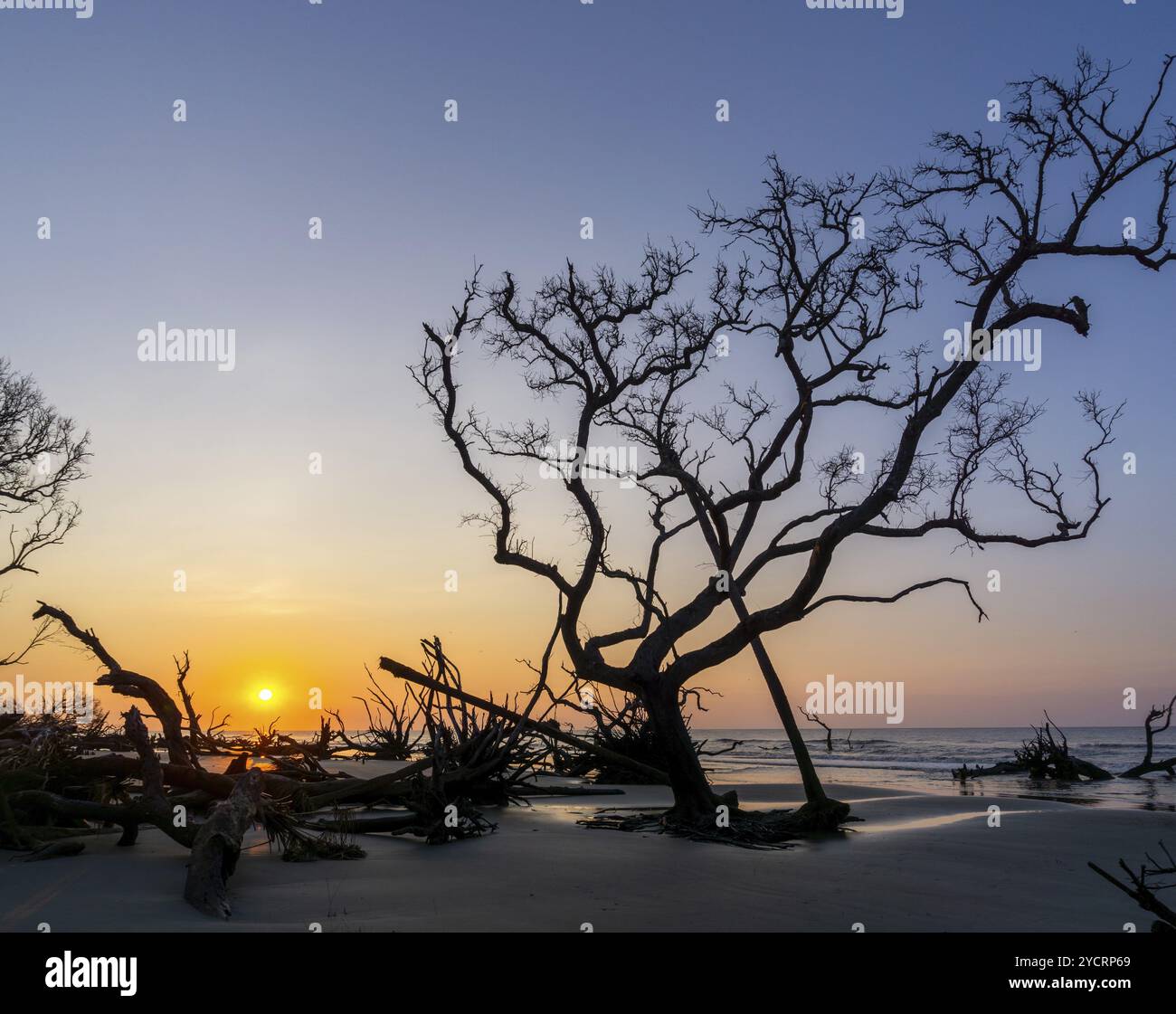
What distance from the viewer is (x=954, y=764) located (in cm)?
3056

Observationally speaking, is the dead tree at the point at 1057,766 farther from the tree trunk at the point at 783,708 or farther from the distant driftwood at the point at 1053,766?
the tree trunk at the point at 783,708

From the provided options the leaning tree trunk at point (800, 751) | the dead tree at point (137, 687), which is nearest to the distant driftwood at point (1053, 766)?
the leaning tree trunk at point (800, 751)

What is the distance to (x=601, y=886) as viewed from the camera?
648 cm

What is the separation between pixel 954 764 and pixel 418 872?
92.8ft

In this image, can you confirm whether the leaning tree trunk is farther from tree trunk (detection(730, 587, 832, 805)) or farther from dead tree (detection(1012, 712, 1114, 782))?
dead tree (detection(1012, 712, 1114, 782))

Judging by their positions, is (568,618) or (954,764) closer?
(568,618)

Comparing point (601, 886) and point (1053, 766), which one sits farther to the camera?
point (1053, 766)

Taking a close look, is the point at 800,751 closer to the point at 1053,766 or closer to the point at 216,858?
the point at 216,858

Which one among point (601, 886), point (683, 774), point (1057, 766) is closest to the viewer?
point (601, 886)

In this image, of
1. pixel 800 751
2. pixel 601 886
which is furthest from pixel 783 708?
pixel 601 886

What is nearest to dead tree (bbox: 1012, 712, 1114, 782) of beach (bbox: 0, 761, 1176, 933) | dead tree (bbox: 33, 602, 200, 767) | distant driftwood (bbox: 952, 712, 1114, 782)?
distant driftwood (bbox: 952, 712, 1114, 782)

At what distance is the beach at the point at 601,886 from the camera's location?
5191mm
